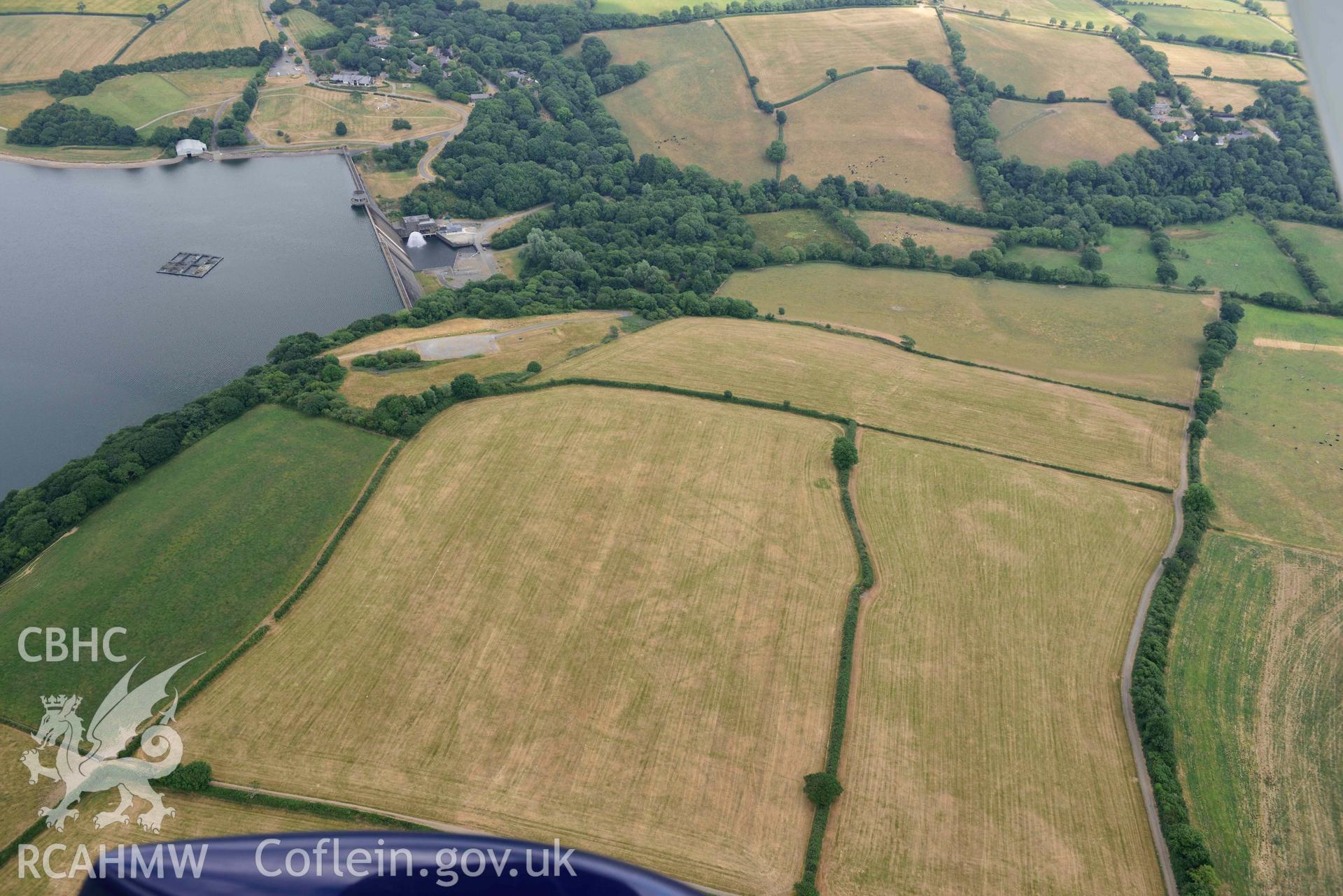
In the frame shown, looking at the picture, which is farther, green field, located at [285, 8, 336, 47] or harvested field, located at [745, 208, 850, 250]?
green field, located at [285, 8, 336, 47]

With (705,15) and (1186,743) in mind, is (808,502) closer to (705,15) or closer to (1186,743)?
(1186,743)

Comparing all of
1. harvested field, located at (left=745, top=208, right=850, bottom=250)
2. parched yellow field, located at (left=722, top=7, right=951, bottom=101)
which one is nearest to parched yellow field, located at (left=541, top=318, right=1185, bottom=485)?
harvested field, located at (left=745, top=208, right=850, bottom=250)

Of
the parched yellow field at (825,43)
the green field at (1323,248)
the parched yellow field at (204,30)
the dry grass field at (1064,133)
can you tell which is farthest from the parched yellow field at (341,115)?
the green field at (1323,248)

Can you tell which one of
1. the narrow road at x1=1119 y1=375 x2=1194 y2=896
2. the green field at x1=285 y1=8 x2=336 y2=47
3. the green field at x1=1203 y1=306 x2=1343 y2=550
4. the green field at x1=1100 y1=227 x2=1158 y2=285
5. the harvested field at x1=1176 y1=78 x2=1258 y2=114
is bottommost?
the green field at x1=1203 y1=306 x2=1343 y2=550

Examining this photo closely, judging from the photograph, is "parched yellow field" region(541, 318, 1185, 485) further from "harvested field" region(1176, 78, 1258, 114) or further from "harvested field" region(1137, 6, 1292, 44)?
"harvested field" region(1137, 6, 1292, 44)

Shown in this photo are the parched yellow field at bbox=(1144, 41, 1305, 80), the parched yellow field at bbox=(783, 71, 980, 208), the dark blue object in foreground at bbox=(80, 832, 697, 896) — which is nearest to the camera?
the dark blue object in foreground at bbox=(80, 832, 697, 896)

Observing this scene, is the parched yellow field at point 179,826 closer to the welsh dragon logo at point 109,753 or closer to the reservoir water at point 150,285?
the welsh dragon logo at point 109,753

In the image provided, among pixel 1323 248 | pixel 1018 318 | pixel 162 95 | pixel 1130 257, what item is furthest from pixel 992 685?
pixel 162 95
